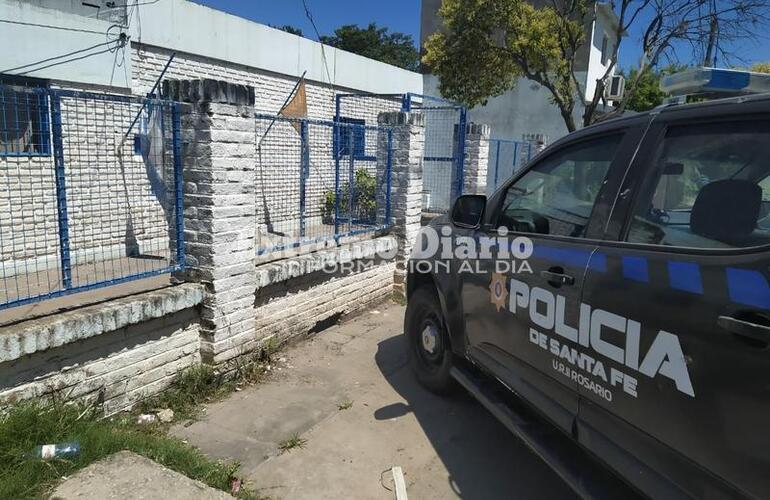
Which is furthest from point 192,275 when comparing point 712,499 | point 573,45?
point 573,45

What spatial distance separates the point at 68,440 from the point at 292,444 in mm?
1253

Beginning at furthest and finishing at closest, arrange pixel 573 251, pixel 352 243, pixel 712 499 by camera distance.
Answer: pixel 352 243, pixel 573 251, pixel 712 499

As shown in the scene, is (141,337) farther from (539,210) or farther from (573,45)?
(573,45)

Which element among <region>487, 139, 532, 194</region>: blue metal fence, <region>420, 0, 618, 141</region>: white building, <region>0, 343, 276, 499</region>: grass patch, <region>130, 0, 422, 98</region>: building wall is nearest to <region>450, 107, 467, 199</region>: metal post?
<region>487, 139, 532, 194</region>: blue metal fence

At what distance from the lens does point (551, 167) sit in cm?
303

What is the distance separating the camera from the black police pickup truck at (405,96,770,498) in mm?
1731

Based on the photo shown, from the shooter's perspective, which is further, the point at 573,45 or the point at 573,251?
the point at 573,45

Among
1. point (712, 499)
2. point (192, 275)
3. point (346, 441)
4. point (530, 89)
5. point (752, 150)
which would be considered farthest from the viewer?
point (530, 89)

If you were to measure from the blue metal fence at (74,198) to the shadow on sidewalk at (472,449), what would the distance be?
2071 millimetres

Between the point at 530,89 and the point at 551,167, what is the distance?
14465 millimetres

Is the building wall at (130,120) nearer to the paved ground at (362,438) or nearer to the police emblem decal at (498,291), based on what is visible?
the paved ground at (362,438)

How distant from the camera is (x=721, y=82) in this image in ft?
9.58

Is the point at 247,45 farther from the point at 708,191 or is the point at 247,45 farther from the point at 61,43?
the point at 708,191

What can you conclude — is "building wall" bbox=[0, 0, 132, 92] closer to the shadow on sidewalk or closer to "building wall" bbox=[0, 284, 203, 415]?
"building wall" bbox=[0, 284, 203, 415]
